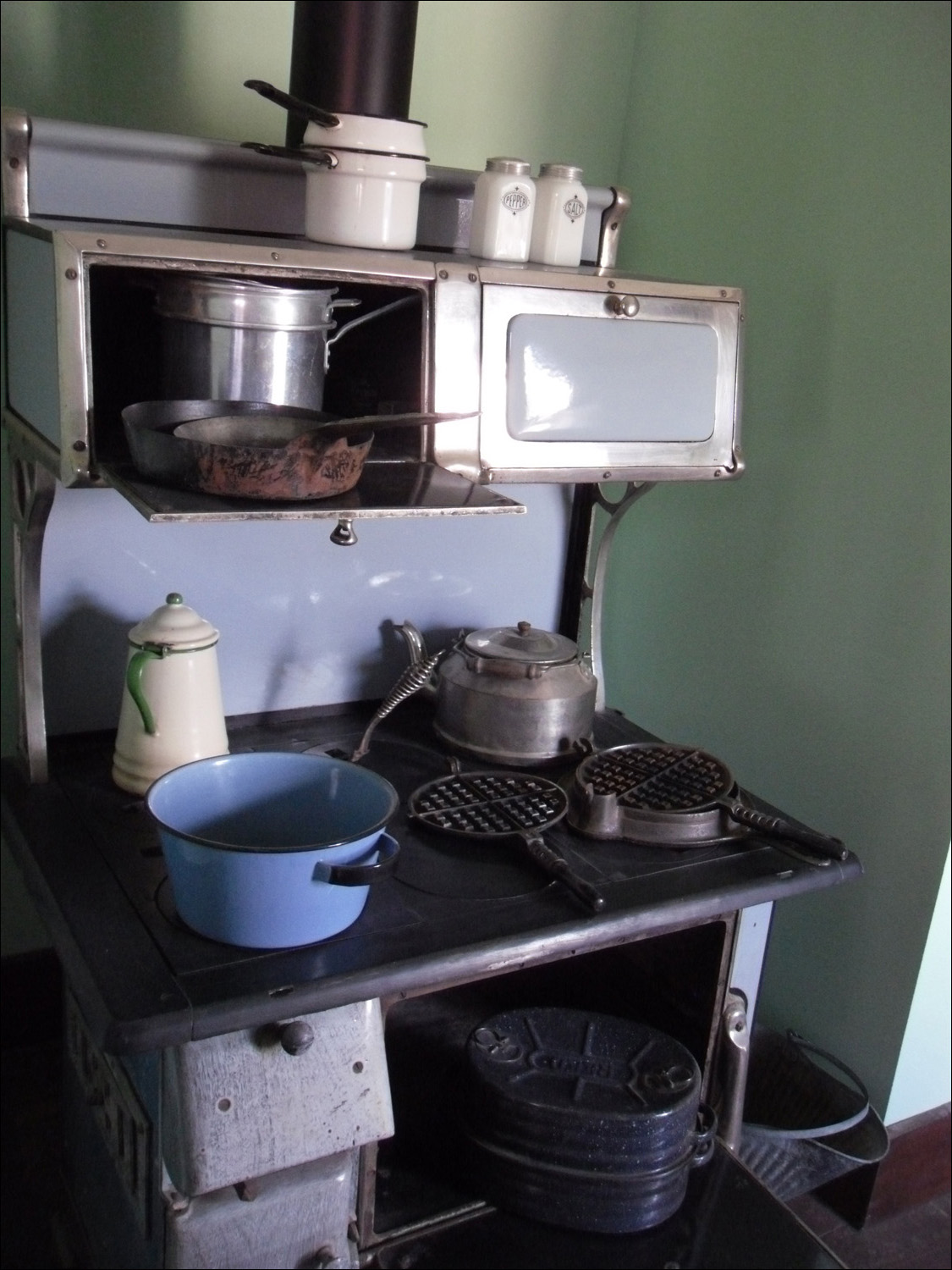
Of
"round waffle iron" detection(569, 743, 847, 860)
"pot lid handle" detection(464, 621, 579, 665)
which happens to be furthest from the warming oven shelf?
"round waffle iron" detection(569, 743, 847, 860)

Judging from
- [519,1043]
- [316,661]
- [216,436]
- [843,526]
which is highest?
[216,436]

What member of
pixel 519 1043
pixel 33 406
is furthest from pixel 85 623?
pixel 519 1043

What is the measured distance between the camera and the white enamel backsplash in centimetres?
141

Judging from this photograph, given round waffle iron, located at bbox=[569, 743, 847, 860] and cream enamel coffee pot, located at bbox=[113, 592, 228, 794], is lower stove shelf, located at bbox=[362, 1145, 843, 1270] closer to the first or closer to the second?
round waffle iron, located at bbox=[569, 743, 847, 860]

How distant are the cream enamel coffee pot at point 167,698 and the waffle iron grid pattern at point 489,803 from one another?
0.25 m

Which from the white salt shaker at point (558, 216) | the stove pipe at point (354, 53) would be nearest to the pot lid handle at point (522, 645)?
the white salt shaker at point (558, 216)

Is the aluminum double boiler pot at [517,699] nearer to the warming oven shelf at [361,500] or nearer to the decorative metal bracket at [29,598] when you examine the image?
the warming oven shelf at [361,500]

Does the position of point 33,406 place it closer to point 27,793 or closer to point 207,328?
point 207,328

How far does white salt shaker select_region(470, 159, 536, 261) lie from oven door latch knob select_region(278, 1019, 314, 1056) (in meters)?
0.85

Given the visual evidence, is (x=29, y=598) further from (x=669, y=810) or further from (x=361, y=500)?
(x=669, y=810)

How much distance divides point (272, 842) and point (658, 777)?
0.47 m

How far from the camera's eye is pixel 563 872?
122cm

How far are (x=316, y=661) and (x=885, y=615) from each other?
798 millimetres

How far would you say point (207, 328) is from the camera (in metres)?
1.21
